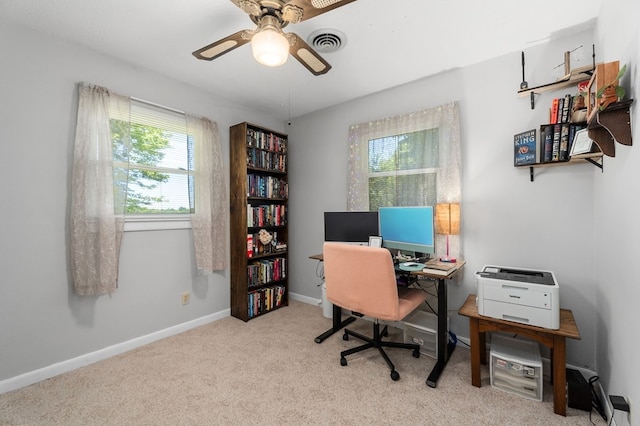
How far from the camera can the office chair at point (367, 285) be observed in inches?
70.4

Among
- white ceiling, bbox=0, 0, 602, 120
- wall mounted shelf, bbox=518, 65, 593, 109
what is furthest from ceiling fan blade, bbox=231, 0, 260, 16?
wall mounted shelf, bbox=518, 65, 593, 109

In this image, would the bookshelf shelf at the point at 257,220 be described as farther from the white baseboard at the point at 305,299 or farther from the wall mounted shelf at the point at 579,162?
the wall mounted shelf at the point at 579,162

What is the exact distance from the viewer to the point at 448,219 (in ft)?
7.41

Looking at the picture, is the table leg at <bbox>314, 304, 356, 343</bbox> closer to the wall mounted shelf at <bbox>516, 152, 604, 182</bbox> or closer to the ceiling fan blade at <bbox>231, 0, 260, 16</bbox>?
the wall mounted shelf at <bbox>516, 152, 604, 182</bbox>

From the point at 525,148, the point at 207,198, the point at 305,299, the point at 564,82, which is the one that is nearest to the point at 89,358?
the point at 207,198

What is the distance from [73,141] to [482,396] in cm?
338

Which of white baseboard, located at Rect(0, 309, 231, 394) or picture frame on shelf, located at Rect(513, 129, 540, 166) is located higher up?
picture frame on shelf, located at Rect(513, 129, 540, 166)

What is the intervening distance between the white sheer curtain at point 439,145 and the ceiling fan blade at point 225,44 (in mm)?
1713

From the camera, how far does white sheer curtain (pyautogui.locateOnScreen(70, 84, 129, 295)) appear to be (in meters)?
2.03

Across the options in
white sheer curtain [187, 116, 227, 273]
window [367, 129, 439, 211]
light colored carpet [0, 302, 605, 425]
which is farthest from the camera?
white sheer curtain [187, 116, 227, 273]

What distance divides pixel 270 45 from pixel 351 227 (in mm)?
1756

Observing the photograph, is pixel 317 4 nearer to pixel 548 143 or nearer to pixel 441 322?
pixel 548 143

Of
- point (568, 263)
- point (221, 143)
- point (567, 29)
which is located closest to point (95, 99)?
point (221, 143)

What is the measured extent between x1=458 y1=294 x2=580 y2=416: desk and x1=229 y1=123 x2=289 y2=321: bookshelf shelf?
2.11 metres
